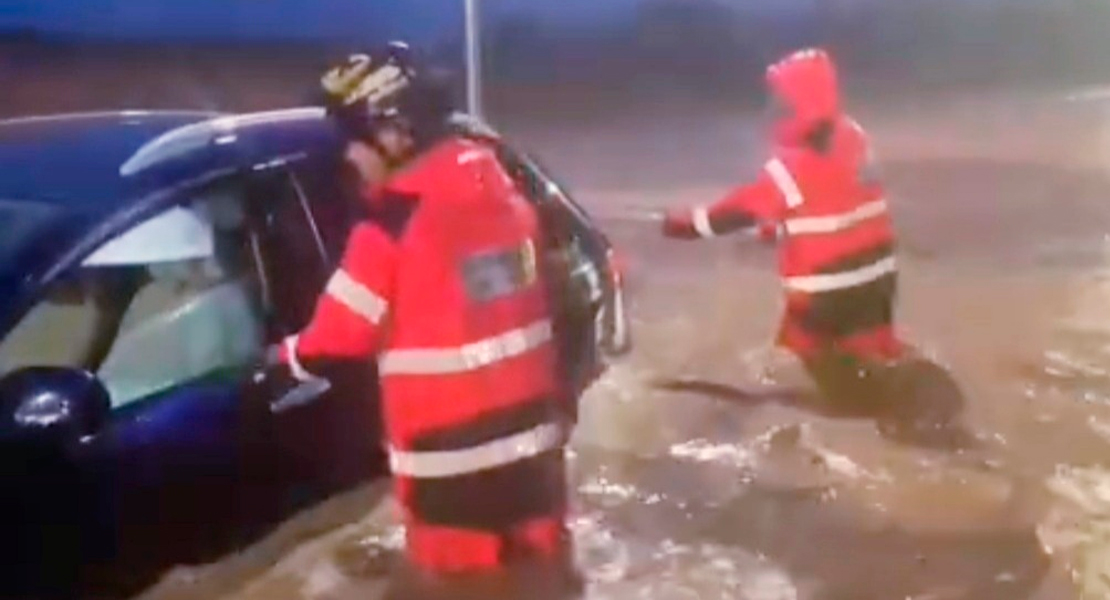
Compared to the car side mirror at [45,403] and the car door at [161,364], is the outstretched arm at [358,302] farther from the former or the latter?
the car side mirror at [45,403]

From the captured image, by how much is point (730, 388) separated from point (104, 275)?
3.05ft

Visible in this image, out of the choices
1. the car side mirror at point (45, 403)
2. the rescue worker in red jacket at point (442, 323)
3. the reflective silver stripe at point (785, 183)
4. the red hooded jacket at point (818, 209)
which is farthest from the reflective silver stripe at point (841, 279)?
the car side mirror at point (45, 403)

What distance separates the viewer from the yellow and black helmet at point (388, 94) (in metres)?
2.04

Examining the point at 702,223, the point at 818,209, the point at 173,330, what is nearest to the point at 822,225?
the point at 818,209

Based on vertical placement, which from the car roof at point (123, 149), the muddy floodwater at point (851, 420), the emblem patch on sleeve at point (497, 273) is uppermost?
the car roof at point (123, 149)

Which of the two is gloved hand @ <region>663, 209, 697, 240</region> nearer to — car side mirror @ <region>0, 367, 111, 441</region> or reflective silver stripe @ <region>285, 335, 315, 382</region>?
reflective silver stripe @ <region>285, 335, 315, 382</region>

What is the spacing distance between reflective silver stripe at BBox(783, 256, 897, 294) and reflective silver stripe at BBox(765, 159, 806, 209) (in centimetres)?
11

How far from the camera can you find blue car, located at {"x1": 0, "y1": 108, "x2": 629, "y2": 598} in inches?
77.2

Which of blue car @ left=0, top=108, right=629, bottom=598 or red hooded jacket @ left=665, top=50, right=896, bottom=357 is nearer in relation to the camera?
blue car @ left=0, top=108, right=629, bottom=598

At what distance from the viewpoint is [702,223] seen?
2.42 metres

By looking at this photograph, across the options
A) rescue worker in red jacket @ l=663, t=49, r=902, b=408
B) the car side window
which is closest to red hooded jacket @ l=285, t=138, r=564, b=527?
the car side window


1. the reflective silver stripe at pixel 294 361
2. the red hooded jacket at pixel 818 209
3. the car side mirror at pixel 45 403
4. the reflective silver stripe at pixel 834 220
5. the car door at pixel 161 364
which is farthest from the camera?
the reflective silver stripe at pixel 834 220

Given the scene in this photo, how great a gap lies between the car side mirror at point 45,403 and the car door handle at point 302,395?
0.33 metres

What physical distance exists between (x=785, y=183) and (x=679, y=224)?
0.61 feet
